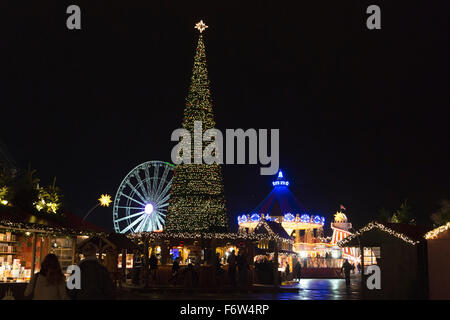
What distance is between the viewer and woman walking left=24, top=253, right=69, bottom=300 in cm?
695

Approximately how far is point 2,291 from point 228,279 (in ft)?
38.8

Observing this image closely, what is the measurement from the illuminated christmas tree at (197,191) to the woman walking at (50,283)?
79.1 ft

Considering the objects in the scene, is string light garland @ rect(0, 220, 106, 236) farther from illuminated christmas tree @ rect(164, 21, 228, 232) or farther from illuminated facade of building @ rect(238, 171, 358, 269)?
illuminated facade of building @ rect(238, 171, 358, 269)

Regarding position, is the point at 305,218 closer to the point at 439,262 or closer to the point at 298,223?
the point at 298,223

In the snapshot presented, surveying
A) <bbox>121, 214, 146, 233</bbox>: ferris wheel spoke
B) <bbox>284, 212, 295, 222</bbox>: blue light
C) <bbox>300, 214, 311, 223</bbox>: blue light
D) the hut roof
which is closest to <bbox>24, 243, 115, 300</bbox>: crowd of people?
the hut roof

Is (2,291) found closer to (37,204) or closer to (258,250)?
(37,204)

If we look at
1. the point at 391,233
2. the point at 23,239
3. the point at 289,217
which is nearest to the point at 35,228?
the point at 23,239

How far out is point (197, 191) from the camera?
31391mm

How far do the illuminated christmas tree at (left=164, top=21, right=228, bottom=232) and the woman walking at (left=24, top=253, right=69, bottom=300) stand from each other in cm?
2412

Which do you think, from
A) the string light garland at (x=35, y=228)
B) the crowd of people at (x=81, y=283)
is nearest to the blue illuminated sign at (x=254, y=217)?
the string light garland at (x=35, y=228)

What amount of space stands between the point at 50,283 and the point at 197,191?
961 inches

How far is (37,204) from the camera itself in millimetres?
17656

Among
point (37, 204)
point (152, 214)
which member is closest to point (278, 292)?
point (37, 204)

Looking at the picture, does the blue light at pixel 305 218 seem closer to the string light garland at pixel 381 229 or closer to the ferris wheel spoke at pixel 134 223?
the ferris wheel spoke at pixel 134 223
